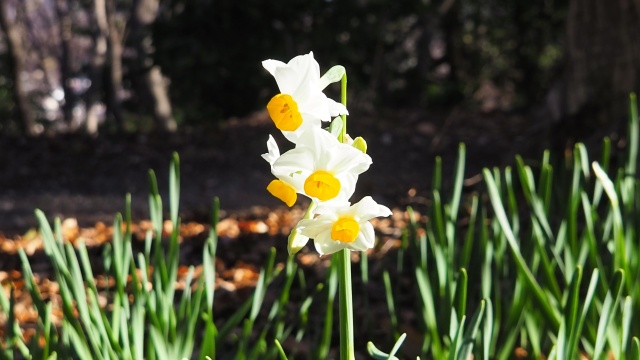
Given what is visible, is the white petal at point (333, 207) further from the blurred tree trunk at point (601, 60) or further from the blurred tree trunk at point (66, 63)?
the blurred tree trunk at point (66, 63)

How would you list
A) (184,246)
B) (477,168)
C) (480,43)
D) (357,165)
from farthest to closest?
(480,43) < (477,168) < (184,246) < (357,165)

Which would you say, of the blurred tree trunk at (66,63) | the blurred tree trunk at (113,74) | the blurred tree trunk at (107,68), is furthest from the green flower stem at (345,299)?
the blurred tree trunk at (66,63)

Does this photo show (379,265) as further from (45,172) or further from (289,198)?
(45,172)

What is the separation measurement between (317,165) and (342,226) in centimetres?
7

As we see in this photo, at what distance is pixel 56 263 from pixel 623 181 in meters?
1.14

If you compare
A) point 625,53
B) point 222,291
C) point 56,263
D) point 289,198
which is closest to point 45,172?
point 222,291

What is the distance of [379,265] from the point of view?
2918 millimetres

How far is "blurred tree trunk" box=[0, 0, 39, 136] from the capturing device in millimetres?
8672

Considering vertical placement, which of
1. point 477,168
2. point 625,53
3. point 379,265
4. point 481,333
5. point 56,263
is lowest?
point 481,333

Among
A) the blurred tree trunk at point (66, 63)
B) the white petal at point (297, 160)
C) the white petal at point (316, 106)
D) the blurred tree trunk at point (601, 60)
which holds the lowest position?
the white petal at point (297, 160)

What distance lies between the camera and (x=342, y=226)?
0.91m

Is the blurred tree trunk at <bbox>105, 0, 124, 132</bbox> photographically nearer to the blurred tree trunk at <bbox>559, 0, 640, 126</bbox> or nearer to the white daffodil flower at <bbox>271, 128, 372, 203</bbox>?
the blurred tree trunk at <bbox>559, 0, 640, 126</bbox>

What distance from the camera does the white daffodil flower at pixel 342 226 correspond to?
0.91m

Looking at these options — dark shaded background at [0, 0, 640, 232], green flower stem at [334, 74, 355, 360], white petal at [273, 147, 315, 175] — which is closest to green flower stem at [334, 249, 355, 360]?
green flower stem at [334, 74, 355, 360]
